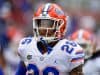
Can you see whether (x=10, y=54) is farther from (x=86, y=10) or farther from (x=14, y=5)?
(x=86, y=10)

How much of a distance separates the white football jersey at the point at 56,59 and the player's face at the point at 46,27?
0.13 m

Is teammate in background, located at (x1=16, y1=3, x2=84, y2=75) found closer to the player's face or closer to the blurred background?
the player's face

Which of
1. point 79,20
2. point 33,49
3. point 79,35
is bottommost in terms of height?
point 79,20

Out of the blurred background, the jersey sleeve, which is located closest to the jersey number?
the jersey sleeve

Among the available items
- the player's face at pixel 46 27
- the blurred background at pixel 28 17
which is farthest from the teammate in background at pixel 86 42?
the player's face at pixel 46 27

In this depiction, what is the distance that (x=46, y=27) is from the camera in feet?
17.9

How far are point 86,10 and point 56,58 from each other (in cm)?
1103

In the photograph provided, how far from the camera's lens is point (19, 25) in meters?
14.2

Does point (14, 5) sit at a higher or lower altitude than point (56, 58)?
lower

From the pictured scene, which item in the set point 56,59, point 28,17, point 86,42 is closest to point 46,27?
point 56,59

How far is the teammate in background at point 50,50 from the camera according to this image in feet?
17.8

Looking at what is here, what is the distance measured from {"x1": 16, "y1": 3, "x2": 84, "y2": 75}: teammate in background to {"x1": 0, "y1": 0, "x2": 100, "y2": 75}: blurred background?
5305mm

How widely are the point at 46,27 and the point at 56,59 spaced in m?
0.30

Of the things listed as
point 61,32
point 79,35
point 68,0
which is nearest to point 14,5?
point 68,0
